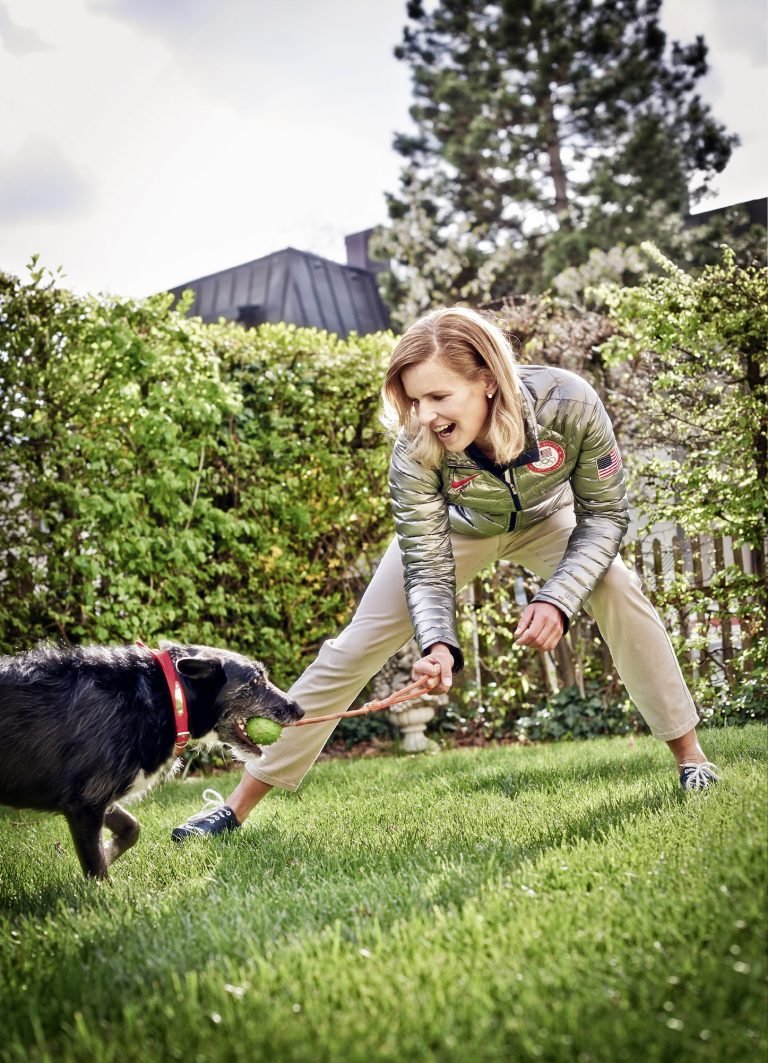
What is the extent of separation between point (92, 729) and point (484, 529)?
1639 millimetres

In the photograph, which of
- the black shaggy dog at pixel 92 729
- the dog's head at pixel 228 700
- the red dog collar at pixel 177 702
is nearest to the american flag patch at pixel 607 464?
the dog's head at pixel 228 700

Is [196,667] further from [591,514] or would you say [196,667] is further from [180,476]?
[180,476]

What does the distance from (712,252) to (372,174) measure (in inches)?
322

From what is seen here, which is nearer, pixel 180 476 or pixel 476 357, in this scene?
pixel 476 357

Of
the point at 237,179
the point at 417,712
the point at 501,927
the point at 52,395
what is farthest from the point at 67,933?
the point at 237,179

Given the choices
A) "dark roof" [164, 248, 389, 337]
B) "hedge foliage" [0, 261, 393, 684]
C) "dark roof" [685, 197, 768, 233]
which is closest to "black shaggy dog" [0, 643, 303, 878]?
"hedge foliage" [0, 261, 393, 684]

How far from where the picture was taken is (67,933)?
241 cm

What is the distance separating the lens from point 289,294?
1889 cm

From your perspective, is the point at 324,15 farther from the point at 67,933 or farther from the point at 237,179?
the point at 67,933

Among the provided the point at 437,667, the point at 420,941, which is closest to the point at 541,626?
the point at 437,667

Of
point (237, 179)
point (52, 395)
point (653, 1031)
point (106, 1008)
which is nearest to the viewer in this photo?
point (653, 1031)

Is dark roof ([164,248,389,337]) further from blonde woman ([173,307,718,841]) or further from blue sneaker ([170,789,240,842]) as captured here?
blue sneaker ([170,789,240,842])

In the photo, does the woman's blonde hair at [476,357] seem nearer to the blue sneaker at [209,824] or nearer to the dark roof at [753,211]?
the blue sneaker at [209,824]

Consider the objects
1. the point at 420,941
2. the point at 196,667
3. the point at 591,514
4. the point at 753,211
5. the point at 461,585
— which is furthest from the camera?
the point at 753,211
